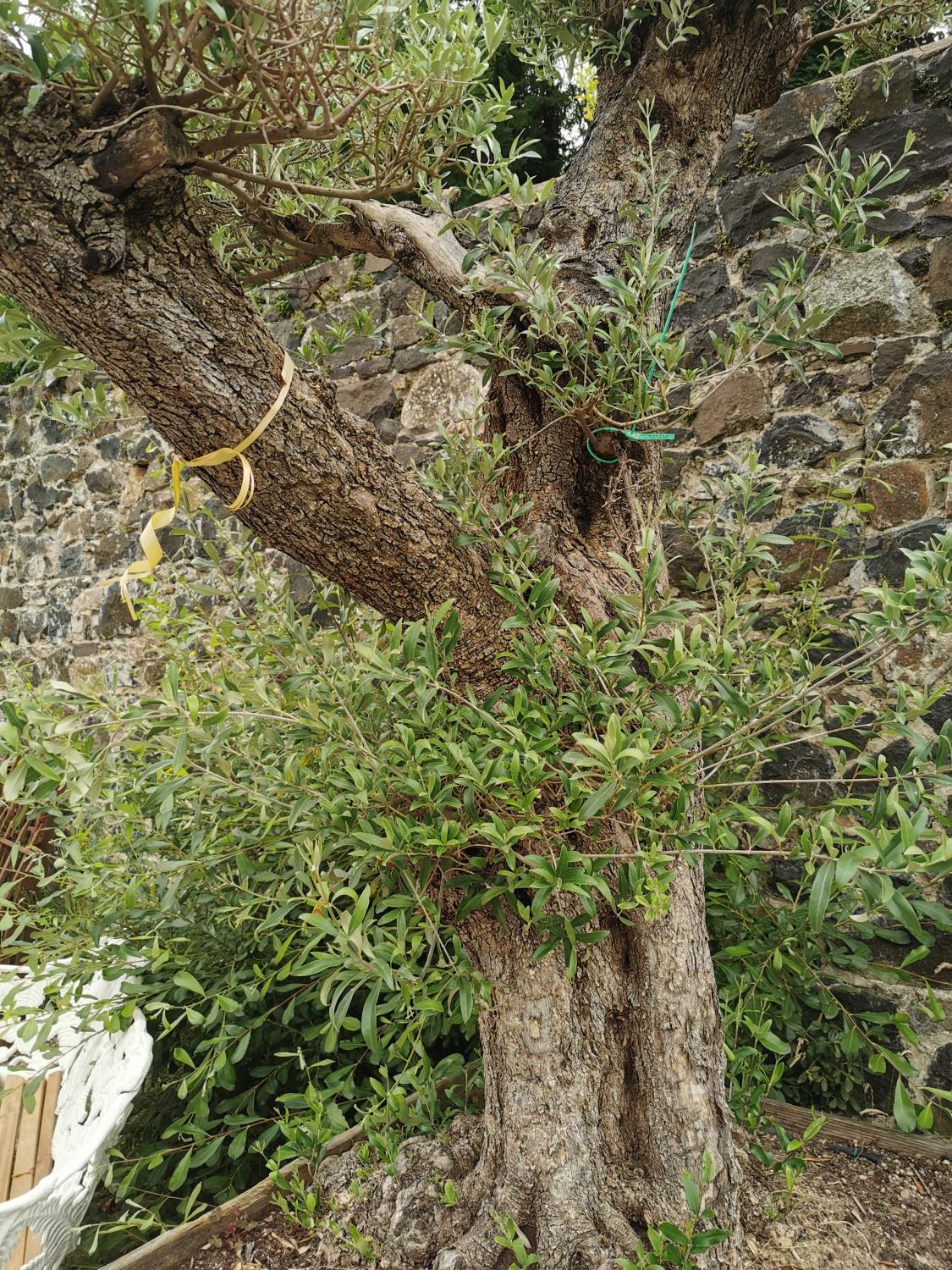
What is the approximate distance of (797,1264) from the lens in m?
1.60

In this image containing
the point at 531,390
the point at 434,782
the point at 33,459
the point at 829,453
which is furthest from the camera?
the point at 33,459

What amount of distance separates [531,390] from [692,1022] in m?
1.32

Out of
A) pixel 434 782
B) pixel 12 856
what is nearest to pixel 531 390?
pixel 434 782

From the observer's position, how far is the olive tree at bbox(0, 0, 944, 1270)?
122 centimetres

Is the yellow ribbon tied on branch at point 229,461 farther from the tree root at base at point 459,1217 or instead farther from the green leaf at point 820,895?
the tree root at base at point 459,1217

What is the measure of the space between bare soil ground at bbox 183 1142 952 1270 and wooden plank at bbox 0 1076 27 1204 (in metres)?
0.69

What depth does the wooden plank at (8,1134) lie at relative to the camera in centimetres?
210

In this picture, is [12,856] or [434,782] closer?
[434,782]

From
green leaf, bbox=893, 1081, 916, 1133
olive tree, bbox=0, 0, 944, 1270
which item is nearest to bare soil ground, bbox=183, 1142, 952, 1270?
olive tree, bbox=0, 0, 944, 1270

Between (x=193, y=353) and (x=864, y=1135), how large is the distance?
2252mm

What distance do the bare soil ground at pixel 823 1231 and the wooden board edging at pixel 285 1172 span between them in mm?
27

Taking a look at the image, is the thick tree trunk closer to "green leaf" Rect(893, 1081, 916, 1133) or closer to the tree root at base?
the tree root at base

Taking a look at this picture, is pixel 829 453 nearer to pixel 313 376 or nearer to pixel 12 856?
pixel 313 376

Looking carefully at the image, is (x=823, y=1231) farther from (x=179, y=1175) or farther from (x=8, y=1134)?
(x=8, y=1134)
